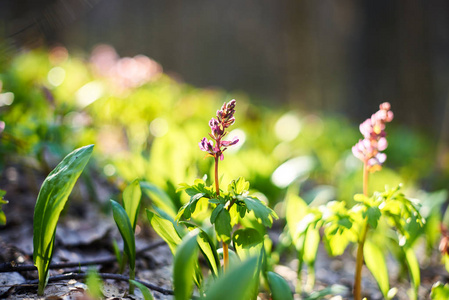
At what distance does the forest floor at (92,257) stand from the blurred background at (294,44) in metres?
2.34

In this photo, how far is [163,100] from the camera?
2432mm

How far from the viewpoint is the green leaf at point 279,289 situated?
2.64 feet

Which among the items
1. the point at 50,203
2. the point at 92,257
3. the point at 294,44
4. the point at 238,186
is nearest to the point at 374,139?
the point at 238,186

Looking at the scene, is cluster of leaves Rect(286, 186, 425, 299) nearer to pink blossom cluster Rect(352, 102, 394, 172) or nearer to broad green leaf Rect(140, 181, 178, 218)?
pink blossom cluster Rect(352, 102, 394, 172)

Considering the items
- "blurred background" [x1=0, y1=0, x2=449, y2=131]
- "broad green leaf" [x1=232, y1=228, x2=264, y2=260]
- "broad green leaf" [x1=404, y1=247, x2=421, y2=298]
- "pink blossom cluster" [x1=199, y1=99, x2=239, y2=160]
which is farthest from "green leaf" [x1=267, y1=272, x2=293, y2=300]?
"blurred background" [x1=0, y1=0, x2=449, y2=131]

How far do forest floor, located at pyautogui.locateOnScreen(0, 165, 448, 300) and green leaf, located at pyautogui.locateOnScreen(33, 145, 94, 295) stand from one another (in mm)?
83

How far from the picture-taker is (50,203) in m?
0.85

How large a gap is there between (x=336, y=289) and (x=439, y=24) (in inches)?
306

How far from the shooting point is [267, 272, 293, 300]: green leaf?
0.81 m

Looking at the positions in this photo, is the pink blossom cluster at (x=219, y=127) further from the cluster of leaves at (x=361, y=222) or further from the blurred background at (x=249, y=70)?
the blurred background at (x=249, y=70)

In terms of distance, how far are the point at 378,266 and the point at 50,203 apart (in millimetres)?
905

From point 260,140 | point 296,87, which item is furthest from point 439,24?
point 260,140

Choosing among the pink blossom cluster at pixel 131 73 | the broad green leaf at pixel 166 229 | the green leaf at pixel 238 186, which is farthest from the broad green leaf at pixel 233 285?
the pink blossom cluster at pixel 131 73

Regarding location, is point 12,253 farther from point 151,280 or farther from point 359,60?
point 359,60
